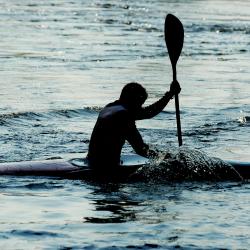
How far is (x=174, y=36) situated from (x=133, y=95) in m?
2.76

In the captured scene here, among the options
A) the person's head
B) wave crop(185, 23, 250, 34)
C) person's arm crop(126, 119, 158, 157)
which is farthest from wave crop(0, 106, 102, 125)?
wave crop(185, 23, 250, 34)

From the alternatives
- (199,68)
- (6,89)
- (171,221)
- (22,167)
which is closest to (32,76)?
(6,89)

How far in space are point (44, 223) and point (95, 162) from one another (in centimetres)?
192

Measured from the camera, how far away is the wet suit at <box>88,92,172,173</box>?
35.2 feet

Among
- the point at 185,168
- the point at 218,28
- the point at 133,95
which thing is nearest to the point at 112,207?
the point at 133,95

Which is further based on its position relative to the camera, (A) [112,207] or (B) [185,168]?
(B) [185,168]

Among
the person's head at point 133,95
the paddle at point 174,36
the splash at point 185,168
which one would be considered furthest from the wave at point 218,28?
the person's head at point 133,95

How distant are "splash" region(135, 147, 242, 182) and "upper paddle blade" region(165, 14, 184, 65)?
196 cm

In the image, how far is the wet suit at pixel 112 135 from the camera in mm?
10734

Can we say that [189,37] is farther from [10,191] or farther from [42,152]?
[10,191]

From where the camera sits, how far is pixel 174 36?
43.1 ft

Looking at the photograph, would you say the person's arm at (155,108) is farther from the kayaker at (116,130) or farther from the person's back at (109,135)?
the person's back at (109,135)

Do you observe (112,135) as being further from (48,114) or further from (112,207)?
(48,114)

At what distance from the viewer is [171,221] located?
31.0 feet
